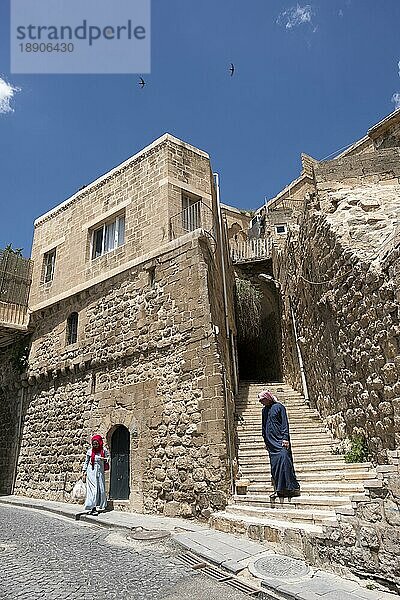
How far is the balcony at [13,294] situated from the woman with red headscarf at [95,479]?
21.0 feet

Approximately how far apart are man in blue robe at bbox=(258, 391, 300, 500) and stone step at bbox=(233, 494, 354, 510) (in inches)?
6.0

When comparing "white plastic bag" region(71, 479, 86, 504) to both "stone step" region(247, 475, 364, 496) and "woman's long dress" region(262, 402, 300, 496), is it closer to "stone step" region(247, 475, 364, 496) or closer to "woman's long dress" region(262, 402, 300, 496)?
"stone step" region(247, 475, 364, 496)

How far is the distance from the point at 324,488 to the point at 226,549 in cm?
185

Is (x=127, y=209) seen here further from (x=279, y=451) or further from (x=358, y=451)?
(x=358, y=451)

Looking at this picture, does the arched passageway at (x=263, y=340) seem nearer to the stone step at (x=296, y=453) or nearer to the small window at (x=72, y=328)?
the small window at (x=72, y=328)

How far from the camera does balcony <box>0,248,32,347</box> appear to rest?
13.7 m

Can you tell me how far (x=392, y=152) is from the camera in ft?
34.6

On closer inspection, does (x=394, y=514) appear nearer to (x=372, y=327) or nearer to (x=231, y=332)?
(x=372, y=327)

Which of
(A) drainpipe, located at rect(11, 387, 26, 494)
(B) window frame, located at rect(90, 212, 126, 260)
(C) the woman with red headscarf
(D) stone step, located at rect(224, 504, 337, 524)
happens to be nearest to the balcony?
(A) drainpipe, located at rect(11, 387, 26, 494)

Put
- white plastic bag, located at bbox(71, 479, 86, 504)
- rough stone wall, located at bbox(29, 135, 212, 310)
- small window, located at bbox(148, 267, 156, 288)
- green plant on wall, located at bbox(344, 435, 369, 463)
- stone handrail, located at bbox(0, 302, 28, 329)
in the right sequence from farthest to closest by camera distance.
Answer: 1. stone handrail, located at bbox(0, 302, 28, 329)
2. rough stone wall, located at bbox(29, 135, 212, 310)
3. small window, located at bbox(148, 267, 156, 288)
4. white plastic bag, located at bbox(71, 479, 86, 504)
5. green plant on wall, located at bbox(344, 435, 369, 463)

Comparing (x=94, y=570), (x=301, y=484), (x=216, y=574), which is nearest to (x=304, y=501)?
(x=301, y=484)

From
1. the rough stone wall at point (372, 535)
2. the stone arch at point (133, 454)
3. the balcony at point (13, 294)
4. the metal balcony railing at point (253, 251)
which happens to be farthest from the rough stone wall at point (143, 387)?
the metal balcony railing at point (253, 251)

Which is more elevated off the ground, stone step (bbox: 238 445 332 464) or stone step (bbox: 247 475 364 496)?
stone step (bbox: 238 445 332 464)

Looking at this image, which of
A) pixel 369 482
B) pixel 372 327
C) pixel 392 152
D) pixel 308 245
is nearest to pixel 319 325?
pixel 308 245
